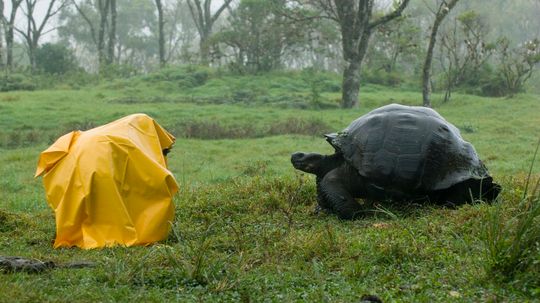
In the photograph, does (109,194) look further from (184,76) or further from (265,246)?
(184,76)

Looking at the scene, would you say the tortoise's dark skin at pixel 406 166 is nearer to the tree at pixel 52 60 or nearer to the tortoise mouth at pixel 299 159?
the tortoise mouth at pixel 299 159

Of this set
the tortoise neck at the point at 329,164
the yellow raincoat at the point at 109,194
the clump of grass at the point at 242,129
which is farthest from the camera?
the clump of grass at the point at 242,129

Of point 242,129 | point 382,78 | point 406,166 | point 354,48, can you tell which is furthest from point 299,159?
point 382,78

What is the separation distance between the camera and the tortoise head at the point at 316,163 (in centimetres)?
727

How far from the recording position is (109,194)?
595 centimetres

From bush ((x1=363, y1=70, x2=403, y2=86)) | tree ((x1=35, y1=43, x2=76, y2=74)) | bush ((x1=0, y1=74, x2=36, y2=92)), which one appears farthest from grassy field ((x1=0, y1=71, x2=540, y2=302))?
tree ((x1=35, y1=43, x2=76, y2=74))

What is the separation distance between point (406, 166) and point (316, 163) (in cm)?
124

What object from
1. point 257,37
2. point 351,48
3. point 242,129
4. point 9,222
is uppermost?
point 257,37

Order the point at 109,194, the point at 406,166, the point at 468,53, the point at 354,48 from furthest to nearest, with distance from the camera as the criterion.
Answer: the point at 468,53 < the point at 354,48 < the point at 406,166 < the point at 109,194

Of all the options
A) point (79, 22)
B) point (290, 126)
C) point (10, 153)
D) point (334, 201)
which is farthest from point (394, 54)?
point (79, 22)

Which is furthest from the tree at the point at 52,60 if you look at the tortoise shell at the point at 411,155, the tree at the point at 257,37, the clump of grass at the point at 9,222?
the tortoise shell at the point at 411,155

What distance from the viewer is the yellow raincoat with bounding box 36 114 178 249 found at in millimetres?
5941

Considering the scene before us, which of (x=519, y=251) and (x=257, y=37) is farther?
(x=257, y=37)

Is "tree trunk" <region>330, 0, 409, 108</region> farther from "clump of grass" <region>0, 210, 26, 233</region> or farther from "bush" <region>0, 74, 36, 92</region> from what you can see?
"clump of grass" <region>0, 210, 26, 233</region>
